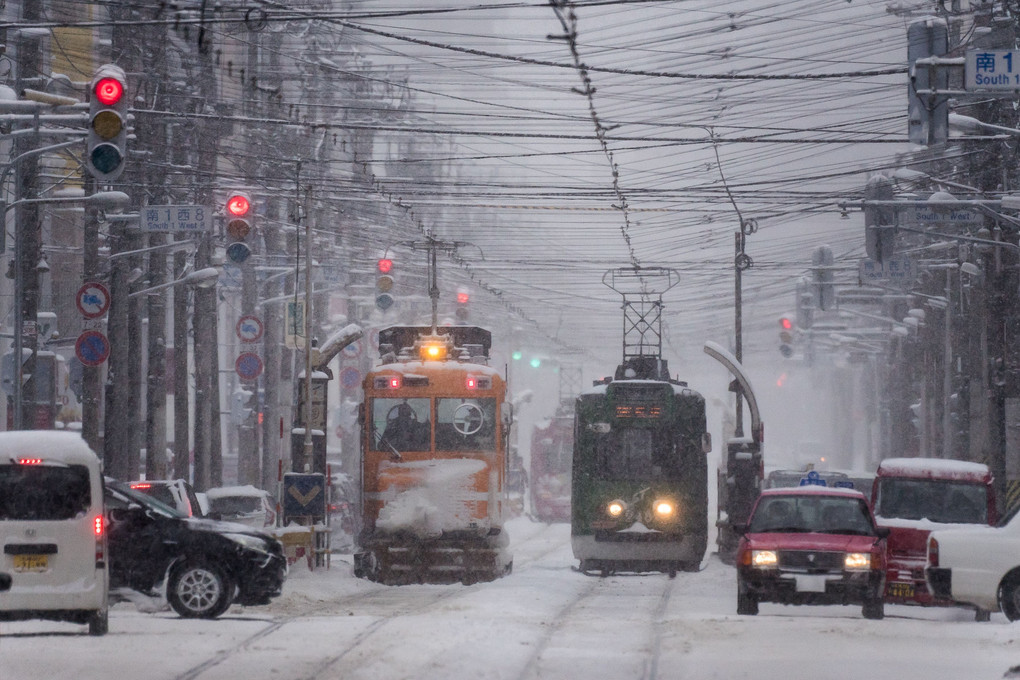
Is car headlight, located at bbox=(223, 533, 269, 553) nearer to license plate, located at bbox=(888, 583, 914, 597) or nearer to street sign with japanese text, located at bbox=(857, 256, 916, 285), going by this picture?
license plate, located at bbox=(888, 583, 914, 597)

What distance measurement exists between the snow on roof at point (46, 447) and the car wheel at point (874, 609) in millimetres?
8915

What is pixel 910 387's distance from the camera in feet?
244

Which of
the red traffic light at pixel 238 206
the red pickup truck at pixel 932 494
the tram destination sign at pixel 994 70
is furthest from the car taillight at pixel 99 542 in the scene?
the red traffic light at pixel 238 206

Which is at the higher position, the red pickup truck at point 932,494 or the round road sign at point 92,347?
the round road sign at point 92,347

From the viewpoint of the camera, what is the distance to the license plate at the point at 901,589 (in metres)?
20.6

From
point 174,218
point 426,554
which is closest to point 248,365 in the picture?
point 174,218

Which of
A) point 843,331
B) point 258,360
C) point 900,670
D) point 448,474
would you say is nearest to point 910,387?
point 843,331

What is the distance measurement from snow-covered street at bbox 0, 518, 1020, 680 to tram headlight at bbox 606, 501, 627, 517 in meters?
6.08

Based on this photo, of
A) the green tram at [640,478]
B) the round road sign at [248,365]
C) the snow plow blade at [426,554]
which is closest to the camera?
the snow plow blade at [426,554]

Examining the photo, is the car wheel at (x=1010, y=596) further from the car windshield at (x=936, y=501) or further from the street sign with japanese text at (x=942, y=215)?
the street sign with japanese text at (x=942, y=215)

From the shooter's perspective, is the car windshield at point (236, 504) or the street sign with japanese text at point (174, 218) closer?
the street sign with japanese text at point (174, 218)

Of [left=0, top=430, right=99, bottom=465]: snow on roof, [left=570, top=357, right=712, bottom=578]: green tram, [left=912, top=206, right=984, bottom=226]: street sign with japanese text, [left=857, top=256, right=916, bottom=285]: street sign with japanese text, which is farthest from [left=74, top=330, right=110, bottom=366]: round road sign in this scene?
[left=857, top=256, right=916, bottom=285]: street sign with japanese text

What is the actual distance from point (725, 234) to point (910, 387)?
2932cm

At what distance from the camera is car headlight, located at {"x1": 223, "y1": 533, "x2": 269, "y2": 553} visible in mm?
16734
